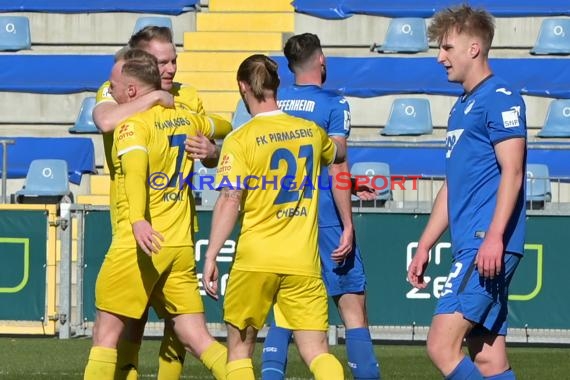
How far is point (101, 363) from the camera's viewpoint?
702 centimetres

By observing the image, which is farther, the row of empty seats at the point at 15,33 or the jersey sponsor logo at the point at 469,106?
the row of empty seats at the point at 15,33

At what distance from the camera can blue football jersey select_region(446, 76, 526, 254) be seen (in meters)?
6.07

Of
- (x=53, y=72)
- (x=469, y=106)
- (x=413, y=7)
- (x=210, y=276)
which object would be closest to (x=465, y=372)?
(x=469, y=106)

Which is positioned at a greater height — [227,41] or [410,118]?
[227,41]

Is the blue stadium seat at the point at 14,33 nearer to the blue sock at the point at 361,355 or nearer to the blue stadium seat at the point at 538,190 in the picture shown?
the blue stadium seat at the point at 538,190

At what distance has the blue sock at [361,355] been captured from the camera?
26.4 feet

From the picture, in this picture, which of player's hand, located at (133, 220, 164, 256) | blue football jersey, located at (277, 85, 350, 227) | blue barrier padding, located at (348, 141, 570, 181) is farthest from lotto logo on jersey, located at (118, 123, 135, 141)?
blue barrier padding, located at (348, 141, 570, 181)

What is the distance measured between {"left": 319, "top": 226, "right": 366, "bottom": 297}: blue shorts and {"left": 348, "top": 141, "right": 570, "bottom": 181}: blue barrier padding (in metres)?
6.53

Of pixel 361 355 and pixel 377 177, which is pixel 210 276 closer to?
pixel 361 355

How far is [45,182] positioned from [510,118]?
32.7 feet

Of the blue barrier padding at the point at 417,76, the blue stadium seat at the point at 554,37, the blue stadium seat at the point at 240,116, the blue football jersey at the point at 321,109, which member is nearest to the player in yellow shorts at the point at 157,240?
the blue football jersey at the point at 321,109

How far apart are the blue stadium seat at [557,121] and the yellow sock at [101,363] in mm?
9749

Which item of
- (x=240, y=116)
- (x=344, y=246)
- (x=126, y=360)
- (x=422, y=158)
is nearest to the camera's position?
(x=126, y=360)

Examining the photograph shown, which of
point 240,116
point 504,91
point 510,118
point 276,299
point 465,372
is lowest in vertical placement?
point 240,116
